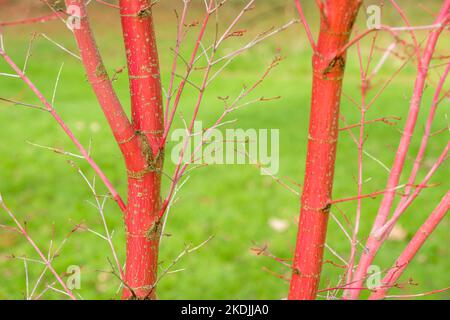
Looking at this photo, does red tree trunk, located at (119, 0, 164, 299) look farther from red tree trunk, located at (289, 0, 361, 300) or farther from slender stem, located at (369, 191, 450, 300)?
slender stem, located at (369, 191, 450, 300)

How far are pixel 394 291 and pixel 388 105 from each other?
3.94 metres

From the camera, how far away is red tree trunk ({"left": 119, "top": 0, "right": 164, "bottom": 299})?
1373 millimetres

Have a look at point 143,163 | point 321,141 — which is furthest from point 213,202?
point 321,141

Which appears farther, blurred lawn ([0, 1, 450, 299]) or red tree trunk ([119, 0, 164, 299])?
blurred lawn ([0, 1, 450, 299])

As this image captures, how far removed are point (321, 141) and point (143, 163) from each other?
45cm

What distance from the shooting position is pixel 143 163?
1.37 metres

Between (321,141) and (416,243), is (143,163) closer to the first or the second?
(321,141)

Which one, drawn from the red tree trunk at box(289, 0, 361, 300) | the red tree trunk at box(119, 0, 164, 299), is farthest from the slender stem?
the red tree trunk at box(119, 0, 164, 299)

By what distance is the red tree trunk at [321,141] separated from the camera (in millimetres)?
1062

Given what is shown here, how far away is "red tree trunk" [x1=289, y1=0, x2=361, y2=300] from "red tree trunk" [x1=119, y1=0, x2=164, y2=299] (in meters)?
0.38

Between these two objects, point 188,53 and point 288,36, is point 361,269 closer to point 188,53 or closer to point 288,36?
point 288,36

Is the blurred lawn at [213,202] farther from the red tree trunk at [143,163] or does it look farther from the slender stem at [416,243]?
the slender stem at [416,243]

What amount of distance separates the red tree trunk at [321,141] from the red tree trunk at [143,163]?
383mm

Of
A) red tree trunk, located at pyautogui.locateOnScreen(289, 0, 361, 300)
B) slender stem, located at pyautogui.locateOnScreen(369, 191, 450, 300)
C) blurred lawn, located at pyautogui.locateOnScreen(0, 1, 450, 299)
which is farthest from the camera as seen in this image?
blurred lawn, located at pyautogui.locateOnScreen(0, 1, 450, 299)
